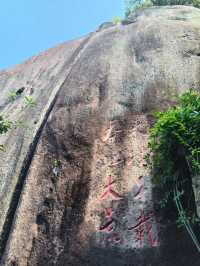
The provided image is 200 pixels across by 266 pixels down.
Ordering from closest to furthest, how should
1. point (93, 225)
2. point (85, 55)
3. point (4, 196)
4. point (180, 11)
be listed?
point (93, 225)
point (4, 196)
point (85, 55)
point (180, 11)

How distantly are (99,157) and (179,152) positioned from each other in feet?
3.88

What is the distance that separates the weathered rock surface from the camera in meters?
4.81

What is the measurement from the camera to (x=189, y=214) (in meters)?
4.60

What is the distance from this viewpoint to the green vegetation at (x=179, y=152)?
450cm

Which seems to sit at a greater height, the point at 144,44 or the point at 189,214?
the point at 144,44

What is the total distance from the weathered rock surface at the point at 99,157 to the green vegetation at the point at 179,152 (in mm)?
218

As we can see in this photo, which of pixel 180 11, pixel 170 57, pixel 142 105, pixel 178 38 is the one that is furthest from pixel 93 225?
pixel 180 11

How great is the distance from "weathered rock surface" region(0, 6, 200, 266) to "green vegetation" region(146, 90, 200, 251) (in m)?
0.22

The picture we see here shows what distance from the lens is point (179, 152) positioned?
15.4 feet

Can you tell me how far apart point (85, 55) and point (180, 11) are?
2048 millimetres

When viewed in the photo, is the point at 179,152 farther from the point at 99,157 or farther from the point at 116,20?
the point at 116,20

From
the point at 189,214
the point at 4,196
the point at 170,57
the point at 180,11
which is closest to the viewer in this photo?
the point at 189,214

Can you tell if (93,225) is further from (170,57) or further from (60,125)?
(170,57)

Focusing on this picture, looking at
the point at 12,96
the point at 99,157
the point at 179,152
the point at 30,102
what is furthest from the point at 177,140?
the point at 12,96
